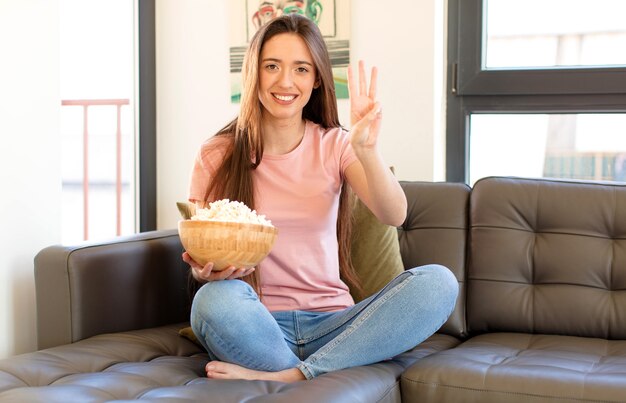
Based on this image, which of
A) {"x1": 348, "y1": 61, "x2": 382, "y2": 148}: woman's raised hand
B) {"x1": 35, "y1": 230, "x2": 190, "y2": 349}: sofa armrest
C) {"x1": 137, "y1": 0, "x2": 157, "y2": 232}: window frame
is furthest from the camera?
{"x1": 137, "y1": 0, "x2": 157, "y2": 232}: window frame

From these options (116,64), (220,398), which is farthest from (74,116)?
(220,398)

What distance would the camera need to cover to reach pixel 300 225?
230cm

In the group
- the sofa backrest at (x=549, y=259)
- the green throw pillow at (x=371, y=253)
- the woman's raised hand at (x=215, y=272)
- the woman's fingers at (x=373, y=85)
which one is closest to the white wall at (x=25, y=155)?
the woman's raised hand at (x=215, y=272)

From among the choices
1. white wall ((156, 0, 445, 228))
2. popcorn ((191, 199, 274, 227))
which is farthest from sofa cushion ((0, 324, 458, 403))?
white wall ((156, 0, 445, 228))

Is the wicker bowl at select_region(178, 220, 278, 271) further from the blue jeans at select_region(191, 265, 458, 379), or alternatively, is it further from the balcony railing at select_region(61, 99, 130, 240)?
the balcony railing at select_region(61, 99, 130, 240)

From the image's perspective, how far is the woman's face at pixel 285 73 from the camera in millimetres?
2293

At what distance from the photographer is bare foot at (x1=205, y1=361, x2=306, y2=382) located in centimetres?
200

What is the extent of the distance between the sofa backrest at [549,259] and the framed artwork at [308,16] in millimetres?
873

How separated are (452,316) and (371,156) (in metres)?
0.79

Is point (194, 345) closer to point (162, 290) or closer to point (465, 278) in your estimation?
point (162, 290)

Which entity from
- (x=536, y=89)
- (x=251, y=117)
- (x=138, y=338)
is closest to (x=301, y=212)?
(x=251, y=117)

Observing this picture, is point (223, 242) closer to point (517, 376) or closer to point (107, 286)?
point (107, 286)

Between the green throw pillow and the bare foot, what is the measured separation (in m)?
0.60

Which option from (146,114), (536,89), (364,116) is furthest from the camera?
(146,114)
